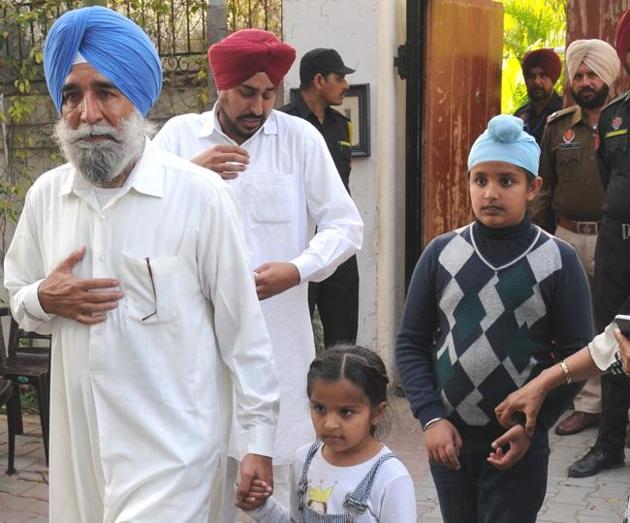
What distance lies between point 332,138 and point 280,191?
9.32 feet

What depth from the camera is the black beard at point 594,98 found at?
19.9 feet

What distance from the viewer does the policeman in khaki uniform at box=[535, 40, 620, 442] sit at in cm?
604

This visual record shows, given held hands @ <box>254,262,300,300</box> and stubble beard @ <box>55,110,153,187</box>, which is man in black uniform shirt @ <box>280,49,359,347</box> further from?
stubble beard @ <box>55,110,153,187</box>

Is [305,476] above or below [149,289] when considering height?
below

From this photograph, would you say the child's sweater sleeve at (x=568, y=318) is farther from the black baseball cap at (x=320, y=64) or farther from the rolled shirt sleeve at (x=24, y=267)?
the black baseball cap at (x=320, y=64)

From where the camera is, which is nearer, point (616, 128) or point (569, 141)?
point (616, 128)

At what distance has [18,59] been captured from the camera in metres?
8.60

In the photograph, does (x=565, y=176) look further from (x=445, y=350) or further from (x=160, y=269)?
(x=160, y=269)

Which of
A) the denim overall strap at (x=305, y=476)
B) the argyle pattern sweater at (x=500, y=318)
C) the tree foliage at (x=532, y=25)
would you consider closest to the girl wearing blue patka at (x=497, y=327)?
the argyle pattern sweater at (x=500, y=318)

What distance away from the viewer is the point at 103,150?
2703 millimetres

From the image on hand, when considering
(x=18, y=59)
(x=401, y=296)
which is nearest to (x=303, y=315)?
(x=401, y=296)

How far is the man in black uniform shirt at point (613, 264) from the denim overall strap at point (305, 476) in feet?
9.41

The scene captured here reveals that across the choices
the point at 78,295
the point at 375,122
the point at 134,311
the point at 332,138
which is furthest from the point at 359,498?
the point at 375,122

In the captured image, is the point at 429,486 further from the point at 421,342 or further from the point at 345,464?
the point at 345,464
